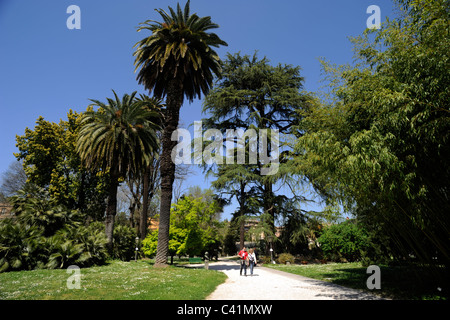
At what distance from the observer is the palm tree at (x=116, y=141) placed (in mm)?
22016

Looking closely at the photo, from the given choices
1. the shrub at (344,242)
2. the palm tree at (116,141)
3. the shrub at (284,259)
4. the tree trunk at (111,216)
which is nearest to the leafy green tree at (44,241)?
the tree trunk at (111,216)

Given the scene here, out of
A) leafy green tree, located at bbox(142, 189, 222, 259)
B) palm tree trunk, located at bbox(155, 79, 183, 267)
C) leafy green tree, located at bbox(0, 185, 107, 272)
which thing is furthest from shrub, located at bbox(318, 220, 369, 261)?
leafy green tree, located at bbox(0, 185, 107, 272)

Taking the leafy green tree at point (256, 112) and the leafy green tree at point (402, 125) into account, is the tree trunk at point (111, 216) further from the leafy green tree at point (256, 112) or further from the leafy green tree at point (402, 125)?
the leafy green tree at point (402, 125)

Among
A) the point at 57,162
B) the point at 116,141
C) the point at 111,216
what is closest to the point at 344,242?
the point at 111,216

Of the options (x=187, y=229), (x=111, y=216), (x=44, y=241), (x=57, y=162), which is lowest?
(x=44, y=241)

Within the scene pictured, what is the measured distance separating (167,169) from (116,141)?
20.7 feet

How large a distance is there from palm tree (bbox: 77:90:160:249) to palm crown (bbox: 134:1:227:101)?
4.55 meters

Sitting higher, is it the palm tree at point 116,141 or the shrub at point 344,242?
the palm tree at point 116,141

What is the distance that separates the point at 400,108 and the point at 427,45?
161 cm

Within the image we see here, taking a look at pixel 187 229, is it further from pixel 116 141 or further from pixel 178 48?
pixel 178 48

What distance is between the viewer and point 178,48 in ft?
59.0

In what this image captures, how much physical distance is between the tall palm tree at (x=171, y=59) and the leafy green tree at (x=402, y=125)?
11.5 meters

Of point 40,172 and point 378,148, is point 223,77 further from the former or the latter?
point 378,148

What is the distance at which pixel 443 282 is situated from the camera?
372 inches
